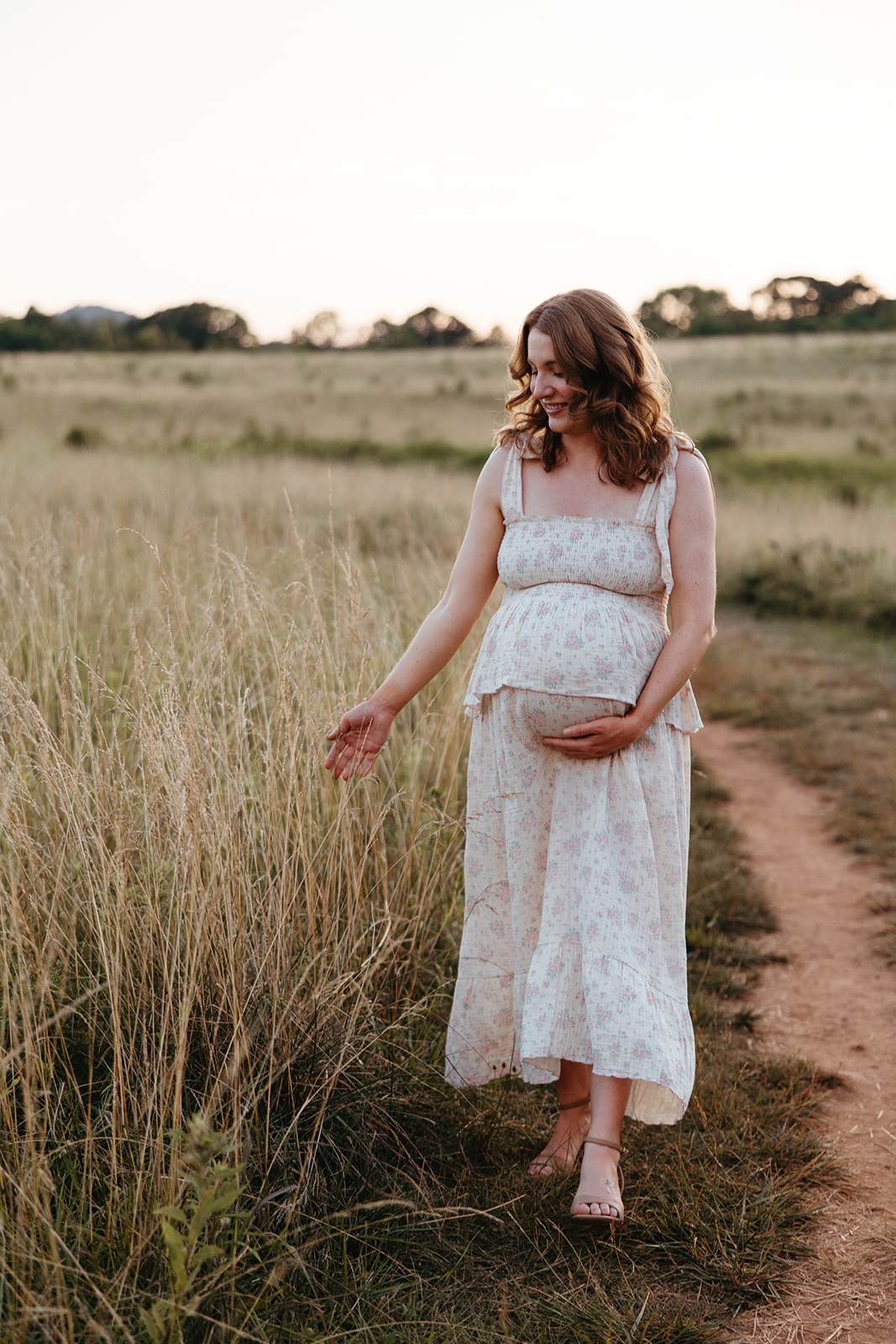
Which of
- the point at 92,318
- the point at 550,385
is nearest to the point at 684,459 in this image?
the point at 550,385

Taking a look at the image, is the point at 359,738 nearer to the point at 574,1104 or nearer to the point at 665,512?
the point at 665,512

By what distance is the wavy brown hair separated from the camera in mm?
2385

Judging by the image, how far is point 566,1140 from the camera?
99.9 inches

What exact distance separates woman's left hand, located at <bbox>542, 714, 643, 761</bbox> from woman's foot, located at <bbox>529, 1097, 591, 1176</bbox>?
83 cm

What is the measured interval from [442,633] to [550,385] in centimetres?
63

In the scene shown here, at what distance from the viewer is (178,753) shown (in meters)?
2.23

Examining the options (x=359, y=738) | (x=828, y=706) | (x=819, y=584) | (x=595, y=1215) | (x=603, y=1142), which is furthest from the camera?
(x=819, y=584)

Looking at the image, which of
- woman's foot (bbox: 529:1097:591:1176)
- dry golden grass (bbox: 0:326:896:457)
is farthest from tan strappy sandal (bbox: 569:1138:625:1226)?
dry golden grass (bbox: 0:326:896:457)

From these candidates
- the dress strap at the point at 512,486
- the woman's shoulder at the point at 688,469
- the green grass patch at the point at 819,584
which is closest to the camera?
the woman's shoulder at the point at 688,469

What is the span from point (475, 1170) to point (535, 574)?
1.37 metres

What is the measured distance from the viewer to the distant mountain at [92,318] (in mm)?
51625

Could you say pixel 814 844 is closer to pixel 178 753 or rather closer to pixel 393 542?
pixel 178 753

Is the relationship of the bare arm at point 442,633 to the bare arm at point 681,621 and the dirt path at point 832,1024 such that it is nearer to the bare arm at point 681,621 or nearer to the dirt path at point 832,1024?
the bare arm at point 681,621

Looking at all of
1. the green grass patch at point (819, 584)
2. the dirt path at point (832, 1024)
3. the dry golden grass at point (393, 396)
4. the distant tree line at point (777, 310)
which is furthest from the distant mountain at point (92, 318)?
the dirt path at point (832, 1024)
